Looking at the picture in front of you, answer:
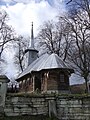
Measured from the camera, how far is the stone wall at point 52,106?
12727 millimetres

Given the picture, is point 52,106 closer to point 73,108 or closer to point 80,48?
point 73,108

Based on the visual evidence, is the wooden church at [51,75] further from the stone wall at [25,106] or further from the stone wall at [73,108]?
the stone wall at [25,106]

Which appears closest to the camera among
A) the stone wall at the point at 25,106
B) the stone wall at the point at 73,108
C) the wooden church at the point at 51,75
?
the stone wall at the point at 25,106

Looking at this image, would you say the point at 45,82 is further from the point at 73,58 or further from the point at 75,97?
the point at 75,97

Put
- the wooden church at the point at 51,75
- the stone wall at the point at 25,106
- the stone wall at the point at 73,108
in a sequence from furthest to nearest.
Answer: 1. the wooden church at the point at 51,75
2. the stone wall at the point at 73,108
3. the stone wall at the point at 25,106

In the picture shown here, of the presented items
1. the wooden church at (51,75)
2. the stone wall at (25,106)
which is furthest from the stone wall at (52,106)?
the wooden church at (51,75)

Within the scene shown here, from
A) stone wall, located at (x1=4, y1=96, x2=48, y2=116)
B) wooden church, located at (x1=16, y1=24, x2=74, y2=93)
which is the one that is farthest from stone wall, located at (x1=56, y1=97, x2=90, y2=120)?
wooden church, located at (x1=16, y1=24, x2=74, y2=93)

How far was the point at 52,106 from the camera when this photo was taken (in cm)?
1285

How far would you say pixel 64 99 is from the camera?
13180 mm

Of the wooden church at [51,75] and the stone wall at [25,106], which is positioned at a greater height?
the wooden church at [51,75]

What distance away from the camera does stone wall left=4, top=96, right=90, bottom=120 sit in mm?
12727

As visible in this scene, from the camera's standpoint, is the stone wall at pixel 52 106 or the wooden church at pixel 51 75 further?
the wooden church at pixel 51 75

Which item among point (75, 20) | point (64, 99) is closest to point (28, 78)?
point (75, 20)

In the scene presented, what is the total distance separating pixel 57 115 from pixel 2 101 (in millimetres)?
3172
